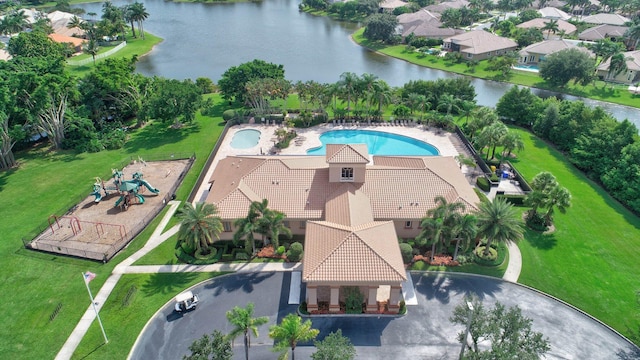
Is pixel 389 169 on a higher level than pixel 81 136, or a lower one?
higher

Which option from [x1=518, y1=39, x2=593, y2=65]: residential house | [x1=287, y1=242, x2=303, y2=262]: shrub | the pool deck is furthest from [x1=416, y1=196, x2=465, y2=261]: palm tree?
[x1=518, y1=39, x2=593, y2=65]: residential house

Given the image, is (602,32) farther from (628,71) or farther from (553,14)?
(628,71)

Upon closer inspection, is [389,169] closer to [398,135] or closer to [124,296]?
[398,135]

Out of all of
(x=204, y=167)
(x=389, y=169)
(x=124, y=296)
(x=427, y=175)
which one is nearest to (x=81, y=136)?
(x=204, y=167)

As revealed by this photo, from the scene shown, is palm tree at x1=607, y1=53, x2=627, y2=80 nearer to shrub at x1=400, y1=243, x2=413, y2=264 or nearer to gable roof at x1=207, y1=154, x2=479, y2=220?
gable roof at x1=207, y1=154, x2=479, y2=220

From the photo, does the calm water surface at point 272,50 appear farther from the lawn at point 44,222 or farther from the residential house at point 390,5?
the lawn at point 44,222

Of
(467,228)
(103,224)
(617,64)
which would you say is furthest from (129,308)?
(617,64)

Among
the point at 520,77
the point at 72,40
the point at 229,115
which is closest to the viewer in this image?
the point at 229,115
